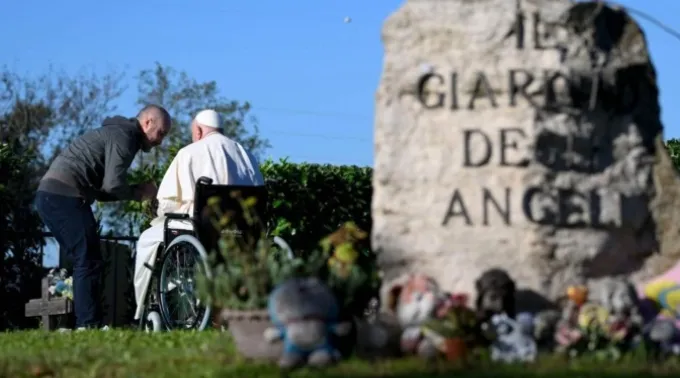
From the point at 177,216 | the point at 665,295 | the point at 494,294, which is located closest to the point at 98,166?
the point at 177,216

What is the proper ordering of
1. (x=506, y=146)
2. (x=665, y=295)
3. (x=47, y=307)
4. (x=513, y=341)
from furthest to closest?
(x=47, y=307) < (x=665, y=295) < (x=506, y=146) < (x=513, y=341)

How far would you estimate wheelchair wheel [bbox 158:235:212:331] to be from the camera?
988 cm

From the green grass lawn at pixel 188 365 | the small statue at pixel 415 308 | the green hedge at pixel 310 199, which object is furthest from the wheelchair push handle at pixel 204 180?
the small statue at pixel 415 308

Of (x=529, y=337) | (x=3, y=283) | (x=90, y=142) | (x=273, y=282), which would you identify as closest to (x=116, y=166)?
(x=90, y=142)

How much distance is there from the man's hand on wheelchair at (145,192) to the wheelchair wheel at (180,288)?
0.53 meters

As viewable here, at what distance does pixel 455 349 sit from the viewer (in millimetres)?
5883

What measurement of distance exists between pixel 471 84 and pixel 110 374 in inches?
84.2

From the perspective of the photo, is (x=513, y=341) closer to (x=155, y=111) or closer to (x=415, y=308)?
(x=415, y=308)

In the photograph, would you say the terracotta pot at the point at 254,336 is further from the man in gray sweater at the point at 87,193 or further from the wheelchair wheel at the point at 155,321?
the man in gray sweater at the point at 87,193

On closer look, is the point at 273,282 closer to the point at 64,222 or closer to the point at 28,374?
the point at 28,374

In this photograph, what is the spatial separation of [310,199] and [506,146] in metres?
7.80

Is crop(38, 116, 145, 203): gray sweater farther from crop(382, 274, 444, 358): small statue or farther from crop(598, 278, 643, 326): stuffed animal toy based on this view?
crop(598, 278, 643, 326): stuffed animal toy

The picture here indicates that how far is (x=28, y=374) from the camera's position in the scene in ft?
21.1

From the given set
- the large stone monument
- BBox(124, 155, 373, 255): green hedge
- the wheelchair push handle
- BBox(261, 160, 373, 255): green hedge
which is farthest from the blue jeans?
the large stone monument
